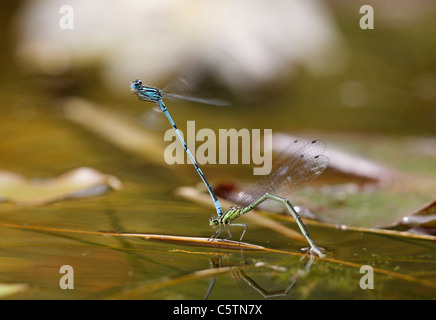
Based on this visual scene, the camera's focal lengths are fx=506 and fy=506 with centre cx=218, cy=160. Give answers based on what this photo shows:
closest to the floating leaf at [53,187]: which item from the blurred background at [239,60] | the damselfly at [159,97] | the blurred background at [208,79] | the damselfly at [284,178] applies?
the blurred background at [208,79]

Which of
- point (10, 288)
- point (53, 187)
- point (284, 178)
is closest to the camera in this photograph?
point (10, 288)

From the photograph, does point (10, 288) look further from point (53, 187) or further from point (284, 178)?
point (284, 178)

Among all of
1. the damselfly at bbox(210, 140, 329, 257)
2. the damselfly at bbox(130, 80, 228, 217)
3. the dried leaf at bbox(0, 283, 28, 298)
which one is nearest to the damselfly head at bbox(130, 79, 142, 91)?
the damselfly at bbox(130, 80, 228, 217)

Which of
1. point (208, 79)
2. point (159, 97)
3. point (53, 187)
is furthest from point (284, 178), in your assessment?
point (208, 79)

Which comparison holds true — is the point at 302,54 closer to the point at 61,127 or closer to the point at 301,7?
the point at 301,7

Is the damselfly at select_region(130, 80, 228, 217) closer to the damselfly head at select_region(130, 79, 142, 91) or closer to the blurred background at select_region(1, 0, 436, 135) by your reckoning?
the damselfly head at select_region(130, 79, 142, 91)

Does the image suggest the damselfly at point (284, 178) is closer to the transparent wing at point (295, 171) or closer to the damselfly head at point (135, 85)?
the transparent wing at point (295, 171)
